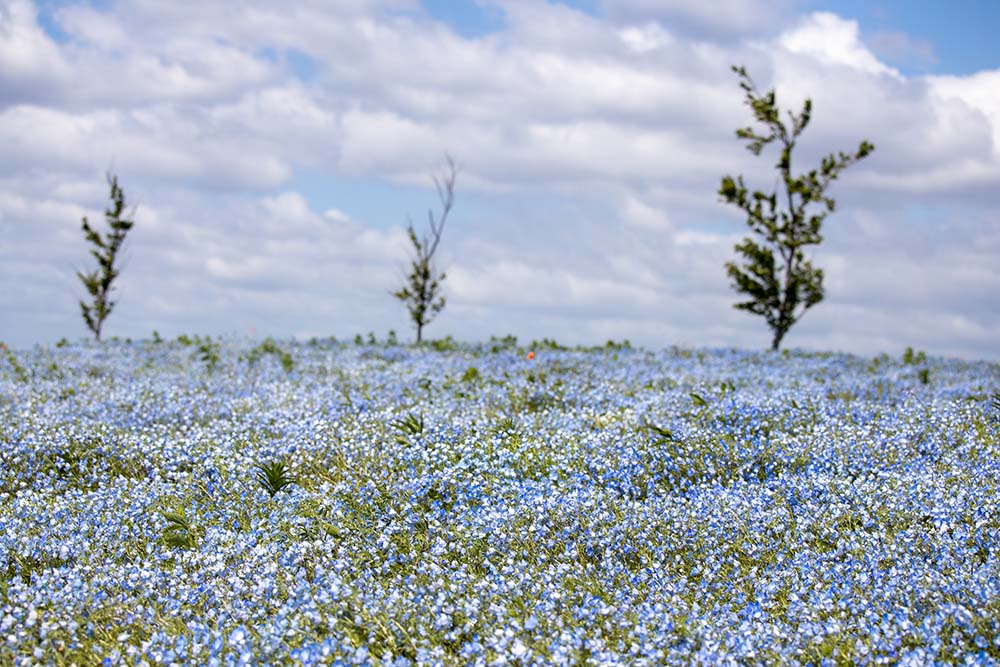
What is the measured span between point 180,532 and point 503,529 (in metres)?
2.34

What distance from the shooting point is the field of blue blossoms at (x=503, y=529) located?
502cm

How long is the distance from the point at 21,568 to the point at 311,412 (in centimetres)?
400

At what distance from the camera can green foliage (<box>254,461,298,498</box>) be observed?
24.9 feet

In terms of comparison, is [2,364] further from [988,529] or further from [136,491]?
[988,529]

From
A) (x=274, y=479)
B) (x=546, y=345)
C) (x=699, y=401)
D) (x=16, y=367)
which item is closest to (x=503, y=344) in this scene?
(x=546, y=345)

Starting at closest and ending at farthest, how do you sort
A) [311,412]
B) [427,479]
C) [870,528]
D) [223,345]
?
[870,528], [427,479], [311,412], [223,345]

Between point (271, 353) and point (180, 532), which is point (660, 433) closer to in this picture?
point (180, 532)

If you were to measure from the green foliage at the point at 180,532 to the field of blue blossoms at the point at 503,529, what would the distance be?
0.08 feet

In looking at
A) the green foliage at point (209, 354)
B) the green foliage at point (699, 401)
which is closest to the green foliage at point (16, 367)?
the green foliage at point (209, 354)

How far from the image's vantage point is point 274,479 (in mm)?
7590

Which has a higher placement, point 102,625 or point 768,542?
point 768,542

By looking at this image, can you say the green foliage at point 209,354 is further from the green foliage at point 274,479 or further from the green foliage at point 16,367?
the green foliage at point 274,479

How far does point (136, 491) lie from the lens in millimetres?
7762

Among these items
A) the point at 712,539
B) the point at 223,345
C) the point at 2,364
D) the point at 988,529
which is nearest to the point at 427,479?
the point at 712,539
